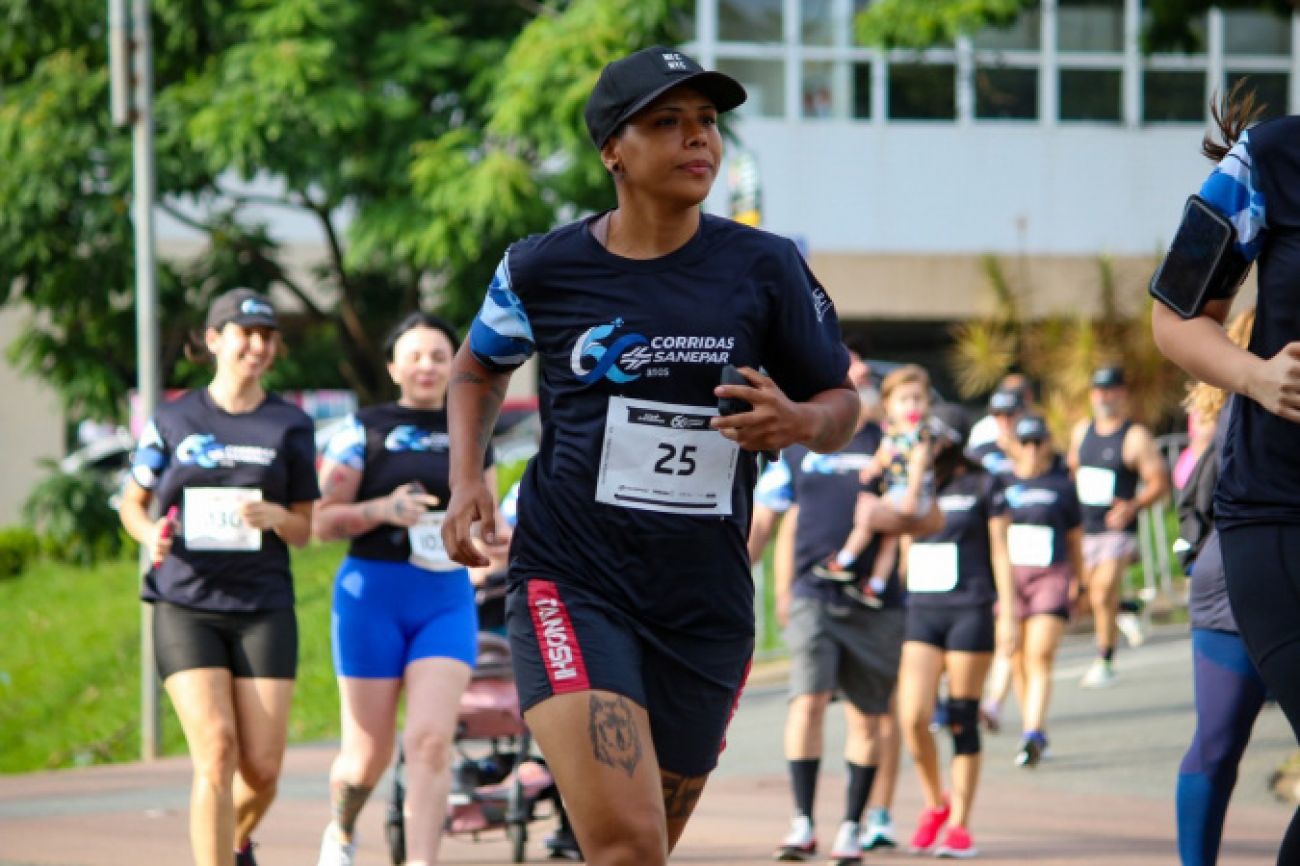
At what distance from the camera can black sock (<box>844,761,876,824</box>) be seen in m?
9.36

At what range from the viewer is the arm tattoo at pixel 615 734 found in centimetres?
465

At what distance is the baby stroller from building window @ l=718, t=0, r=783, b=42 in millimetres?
22820

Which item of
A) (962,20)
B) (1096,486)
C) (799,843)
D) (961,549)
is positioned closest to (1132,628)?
(1096,486)

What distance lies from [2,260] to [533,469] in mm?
18232

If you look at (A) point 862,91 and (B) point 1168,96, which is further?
(B) point 1168,96

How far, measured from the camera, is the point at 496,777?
31.9 feet

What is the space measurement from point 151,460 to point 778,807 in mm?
4647

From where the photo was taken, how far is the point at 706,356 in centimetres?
484

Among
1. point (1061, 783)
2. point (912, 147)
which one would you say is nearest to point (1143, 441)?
point (1061, 783)

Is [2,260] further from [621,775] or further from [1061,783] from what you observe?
[621,775]

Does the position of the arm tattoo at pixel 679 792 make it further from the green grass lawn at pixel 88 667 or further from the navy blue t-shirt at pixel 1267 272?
the green grass lawn at pixel 88 667

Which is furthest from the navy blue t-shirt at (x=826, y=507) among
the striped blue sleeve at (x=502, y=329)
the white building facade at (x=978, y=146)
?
the white building facade at (x=978, y=146)

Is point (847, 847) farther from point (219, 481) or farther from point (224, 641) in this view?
point (219, 481)

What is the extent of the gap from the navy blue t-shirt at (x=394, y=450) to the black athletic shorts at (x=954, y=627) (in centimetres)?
281
